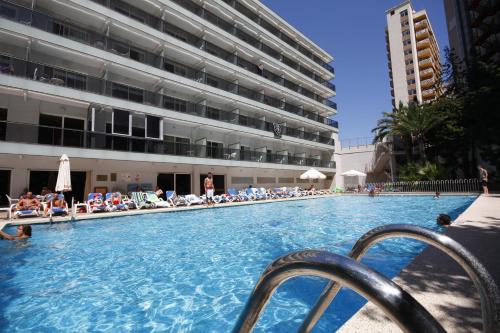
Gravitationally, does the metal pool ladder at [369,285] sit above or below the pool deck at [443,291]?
above

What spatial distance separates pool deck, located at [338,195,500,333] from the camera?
2446mm

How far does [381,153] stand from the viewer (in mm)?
37594

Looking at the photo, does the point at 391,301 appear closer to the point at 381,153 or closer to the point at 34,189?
the point at 34,189

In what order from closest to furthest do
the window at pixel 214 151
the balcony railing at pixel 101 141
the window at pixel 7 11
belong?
the balcony railing at pixel 101 141 < the window at pixel 7 11 < the window at pixel 214 151

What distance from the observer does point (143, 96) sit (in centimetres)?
1852

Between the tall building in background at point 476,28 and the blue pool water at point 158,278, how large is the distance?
36855 millimetres

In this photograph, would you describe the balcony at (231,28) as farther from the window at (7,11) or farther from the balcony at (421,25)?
the balcony at (421,25)

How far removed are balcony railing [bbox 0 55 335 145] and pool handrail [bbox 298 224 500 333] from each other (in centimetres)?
1688

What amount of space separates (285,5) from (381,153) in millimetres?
23611

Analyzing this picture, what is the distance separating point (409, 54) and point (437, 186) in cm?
4813

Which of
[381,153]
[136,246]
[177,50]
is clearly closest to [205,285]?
[136,246]

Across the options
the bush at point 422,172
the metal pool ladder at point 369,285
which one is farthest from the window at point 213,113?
the metal pool ladder at point 369,285

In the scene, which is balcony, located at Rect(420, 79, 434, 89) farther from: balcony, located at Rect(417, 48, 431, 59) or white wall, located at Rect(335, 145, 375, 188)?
white wall, located at Rect(335, 145, 375, 188)

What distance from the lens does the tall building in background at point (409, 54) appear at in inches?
2240
